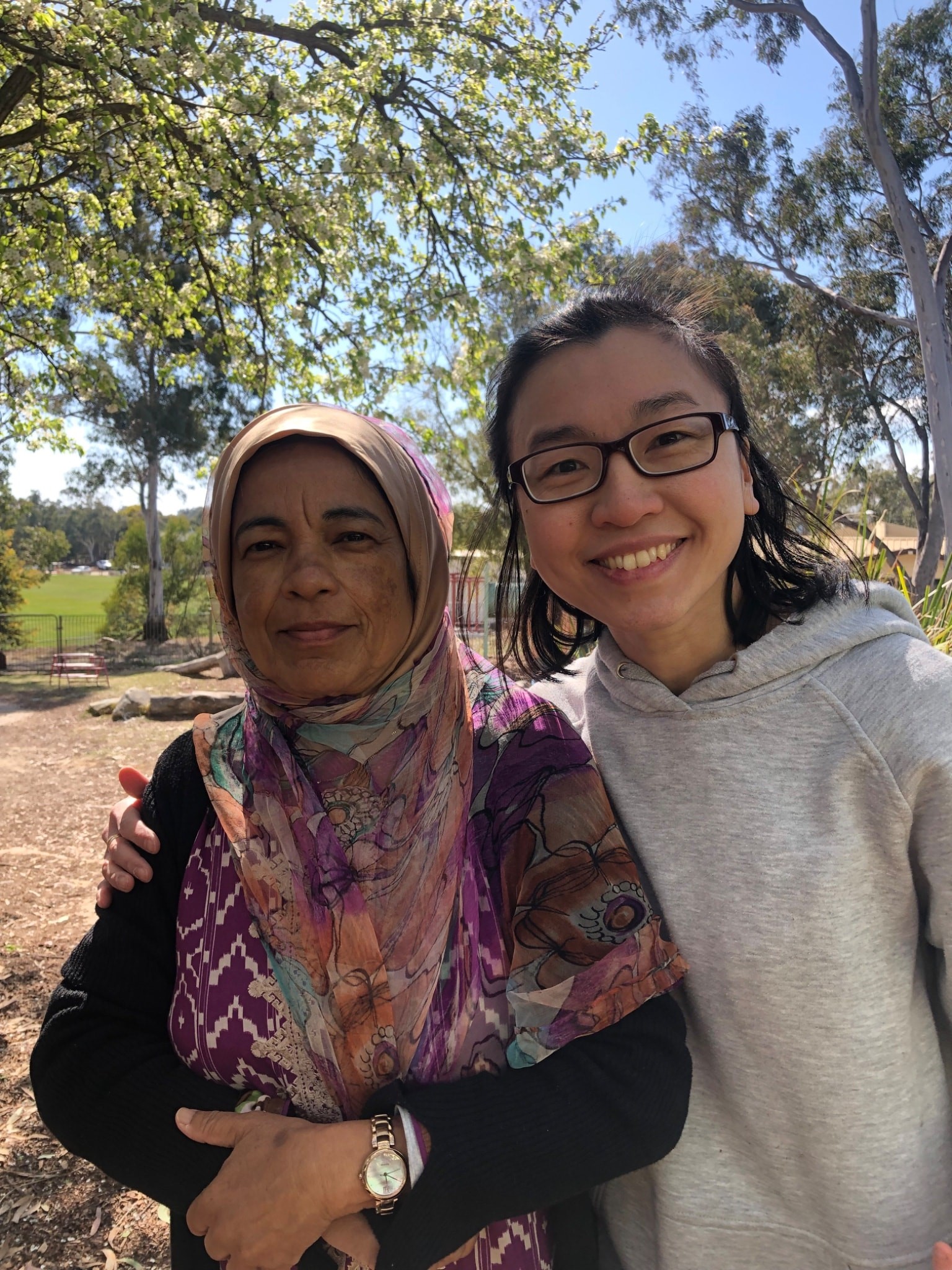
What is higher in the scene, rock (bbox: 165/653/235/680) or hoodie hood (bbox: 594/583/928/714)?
hoodie hood (bbox: 594/583/928/714)

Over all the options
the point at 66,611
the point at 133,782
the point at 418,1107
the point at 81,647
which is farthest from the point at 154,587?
the point at 418,1107

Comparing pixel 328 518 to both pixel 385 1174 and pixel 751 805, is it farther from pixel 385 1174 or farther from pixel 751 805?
pixel 385 1174

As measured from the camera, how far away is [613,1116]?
1.32 metres

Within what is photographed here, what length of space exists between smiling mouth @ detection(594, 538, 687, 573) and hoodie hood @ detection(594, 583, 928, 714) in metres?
0.22

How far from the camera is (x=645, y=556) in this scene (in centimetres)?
142

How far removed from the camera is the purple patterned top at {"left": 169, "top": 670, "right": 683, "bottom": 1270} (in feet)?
4.51

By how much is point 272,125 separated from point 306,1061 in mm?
5581

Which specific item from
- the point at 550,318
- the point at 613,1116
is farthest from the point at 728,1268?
the point at 550,318

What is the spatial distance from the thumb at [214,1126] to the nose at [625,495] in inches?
45.1

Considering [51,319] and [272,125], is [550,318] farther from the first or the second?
[51,319]

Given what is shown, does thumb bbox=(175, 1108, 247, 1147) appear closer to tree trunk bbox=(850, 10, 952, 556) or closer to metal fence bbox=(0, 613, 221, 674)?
tree trunk bbox=(850, 10, 952, 556)

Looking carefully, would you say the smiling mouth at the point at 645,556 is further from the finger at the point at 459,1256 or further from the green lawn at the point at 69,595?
the green lawn at the point at 69,595

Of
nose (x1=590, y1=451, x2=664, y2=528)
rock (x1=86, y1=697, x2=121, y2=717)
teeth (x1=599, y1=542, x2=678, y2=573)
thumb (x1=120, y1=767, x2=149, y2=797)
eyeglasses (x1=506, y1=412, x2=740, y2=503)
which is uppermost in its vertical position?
eyeglasses (x1=506, y1=412, x2=740, y2=503)

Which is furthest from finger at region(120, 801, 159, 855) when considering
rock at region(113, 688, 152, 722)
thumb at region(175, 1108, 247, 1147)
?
rock at region(113, 688, 152, 722)
